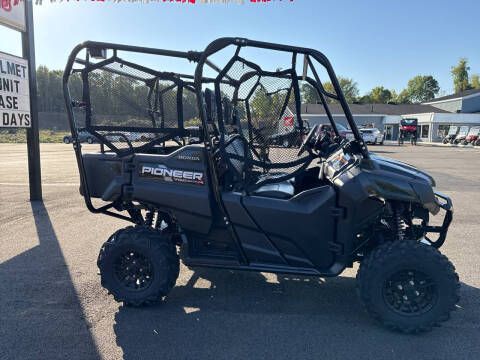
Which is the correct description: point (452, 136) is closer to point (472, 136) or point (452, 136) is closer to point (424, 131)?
point (472, 136)

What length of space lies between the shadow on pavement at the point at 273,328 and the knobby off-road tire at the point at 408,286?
15cm

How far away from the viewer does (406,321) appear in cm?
302

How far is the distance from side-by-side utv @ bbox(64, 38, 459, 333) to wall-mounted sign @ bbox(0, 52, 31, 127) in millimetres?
4958

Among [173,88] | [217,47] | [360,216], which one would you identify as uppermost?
[217,47]

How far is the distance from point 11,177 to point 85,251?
26.3 feet

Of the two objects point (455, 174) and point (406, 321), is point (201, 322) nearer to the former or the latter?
point (406, 321)

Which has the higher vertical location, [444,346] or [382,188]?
[382,188]

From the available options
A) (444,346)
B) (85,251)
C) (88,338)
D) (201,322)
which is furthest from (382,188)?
(85,251)

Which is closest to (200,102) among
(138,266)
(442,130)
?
(138,266)

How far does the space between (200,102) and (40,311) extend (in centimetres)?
225

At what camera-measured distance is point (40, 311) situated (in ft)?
11.0

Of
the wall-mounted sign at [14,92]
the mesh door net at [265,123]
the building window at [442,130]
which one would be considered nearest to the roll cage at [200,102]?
the mesh door net at [265,123]

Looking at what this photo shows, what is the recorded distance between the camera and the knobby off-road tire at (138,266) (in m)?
3.36

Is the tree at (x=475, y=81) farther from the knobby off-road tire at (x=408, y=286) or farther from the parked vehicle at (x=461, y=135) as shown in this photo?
the knobby off-road tire at (x=408, y=286)
